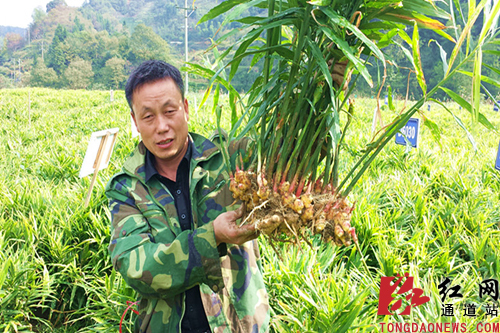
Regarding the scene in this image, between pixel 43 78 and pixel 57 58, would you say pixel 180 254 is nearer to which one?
pixel 43 78

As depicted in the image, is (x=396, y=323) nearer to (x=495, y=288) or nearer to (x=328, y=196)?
(x=495, y=288)

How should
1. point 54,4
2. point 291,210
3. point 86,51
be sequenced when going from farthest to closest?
point 54,4 < point 86,51 < point 291,210

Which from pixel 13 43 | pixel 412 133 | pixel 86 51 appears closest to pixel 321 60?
pixel 412 133

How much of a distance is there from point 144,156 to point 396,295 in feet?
5.23

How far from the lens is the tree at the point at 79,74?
5394 cm

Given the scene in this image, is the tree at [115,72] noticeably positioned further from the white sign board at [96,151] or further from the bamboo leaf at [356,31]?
the bamboo leaf at [356,31]

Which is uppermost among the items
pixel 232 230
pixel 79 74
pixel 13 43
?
pixel 13 43

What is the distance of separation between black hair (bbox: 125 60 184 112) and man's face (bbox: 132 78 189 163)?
0.8 inches

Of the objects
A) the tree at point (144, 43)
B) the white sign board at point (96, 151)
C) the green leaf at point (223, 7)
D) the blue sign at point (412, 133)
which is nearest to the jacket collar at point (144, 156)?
the green leaf at point (223, 7)

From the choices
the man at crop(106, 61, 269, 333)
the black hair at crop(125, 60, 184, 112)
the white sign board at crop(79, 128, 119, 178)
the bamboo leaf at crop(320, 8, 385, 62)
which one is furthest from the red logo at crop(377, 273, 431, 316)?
the white sign board at crop(79, 128, 119, 178)

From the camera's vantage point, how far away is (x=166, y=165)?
5.45ft

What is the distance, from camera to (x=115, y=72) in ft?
178

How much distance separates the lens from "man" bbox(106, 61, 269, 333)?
51.4 inches

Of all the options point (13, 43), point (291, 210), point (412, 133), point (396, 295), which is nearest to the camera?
point (291, 210)
